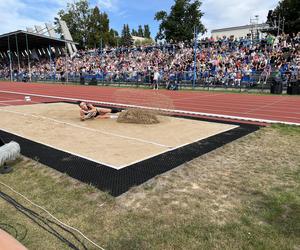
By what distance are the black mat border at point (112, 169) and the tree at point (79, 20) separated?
75.9m

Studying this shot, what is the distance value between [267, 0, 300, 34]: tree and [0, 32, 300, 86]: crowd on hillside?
33391 mm

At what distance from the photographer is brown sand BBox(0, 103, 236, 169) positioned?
19.1 feet

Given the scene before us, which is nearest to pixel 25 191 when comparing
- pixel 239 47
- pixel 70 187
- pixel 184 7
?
pixel 70 187

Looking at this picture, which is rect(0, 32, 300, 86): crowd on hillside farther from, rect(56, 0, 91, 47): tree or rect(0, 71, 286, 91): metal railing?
rect(56, 0, 91, 47): tree

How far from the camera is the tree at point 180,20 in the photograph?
6756cm

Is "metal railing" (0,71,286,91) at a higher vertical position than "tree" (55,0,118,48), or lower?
lower

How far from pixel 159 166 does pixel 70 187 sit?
1504 mm

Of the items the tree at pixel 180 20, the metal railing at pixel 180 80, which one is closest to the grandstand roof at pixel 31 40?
the metal railing at pixel 180 80

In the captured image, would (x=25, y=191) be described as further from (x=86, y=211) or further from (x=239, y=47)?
(x=239, y=47)

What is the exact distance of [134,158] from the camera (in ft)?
17.8

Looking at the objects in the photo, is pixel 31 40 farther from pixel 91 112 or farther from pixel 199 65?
pixel 91 112

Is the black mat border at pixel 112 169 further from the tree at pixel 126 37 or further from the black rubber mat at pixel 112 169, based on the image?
the tree at pixel 126 37

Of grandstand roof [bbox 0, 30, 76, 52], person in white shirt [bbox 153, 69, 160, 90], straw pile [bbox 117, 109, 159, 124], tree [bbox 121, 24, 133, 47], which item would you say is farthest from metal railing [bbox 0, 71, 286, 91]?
tree [bbox 121, 24, 133, 47]

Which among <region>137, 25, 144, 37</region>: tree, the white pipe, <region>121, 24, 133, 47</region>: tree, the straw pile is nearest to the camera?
the white pipe
